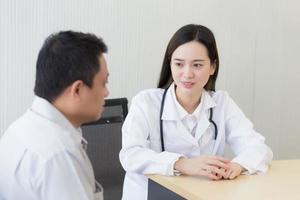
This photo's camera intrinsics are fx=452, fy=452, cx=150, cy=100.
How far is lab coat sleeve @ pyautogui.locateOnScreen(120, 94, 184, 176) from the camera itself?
1.57 metres

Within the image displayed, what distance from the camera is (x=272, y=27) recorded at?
288 cm

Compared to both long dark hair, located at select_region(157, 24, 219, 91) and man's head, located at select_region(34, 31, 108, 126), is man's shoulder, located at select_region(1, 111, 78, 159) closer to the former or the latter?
man's head, located at select_region(34, 31, 108, 126)

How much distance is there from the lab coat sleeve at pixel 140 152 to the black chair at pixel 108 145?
0.16 meters

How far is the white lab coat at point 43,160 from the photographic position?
3.01 ft

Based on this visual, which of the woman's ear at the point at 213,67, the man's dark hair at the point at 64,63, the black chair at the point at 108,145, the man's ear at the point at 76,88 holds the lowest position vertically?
the black chair at the point at 108,145

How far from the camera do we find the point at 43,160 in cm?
91

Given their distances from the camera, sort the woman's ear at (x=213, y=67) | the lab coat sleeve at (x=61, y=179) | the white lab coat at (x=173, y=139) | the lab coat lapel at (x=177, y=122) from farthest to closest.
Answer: the woman's ear at (x=213, y=67) → the lab coat lapel at (x=177, y=122) → the white lab coat at (x=173, y=139) → the lab coat sleeve at (x=61, y=179)

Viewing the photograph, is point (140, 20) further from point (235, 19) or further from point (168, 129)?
point (168, 129)

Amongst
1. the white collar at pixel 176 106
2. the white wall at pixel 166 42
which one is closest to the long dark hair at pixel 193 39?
the white collar at pixel 176 106

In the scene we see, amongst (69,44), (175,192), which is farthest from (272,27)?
(69,44)

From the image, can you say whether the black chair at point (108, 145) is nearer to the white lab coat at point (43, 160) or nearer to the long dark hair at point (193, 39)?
the long dark hair at point (193, 39)

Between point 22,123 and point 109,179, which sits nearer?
point 22,123

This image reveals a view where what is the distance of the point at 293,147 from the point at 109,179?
5.51 ft

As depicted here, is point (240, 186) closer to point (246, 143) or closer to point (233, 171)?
point (233, 171)
